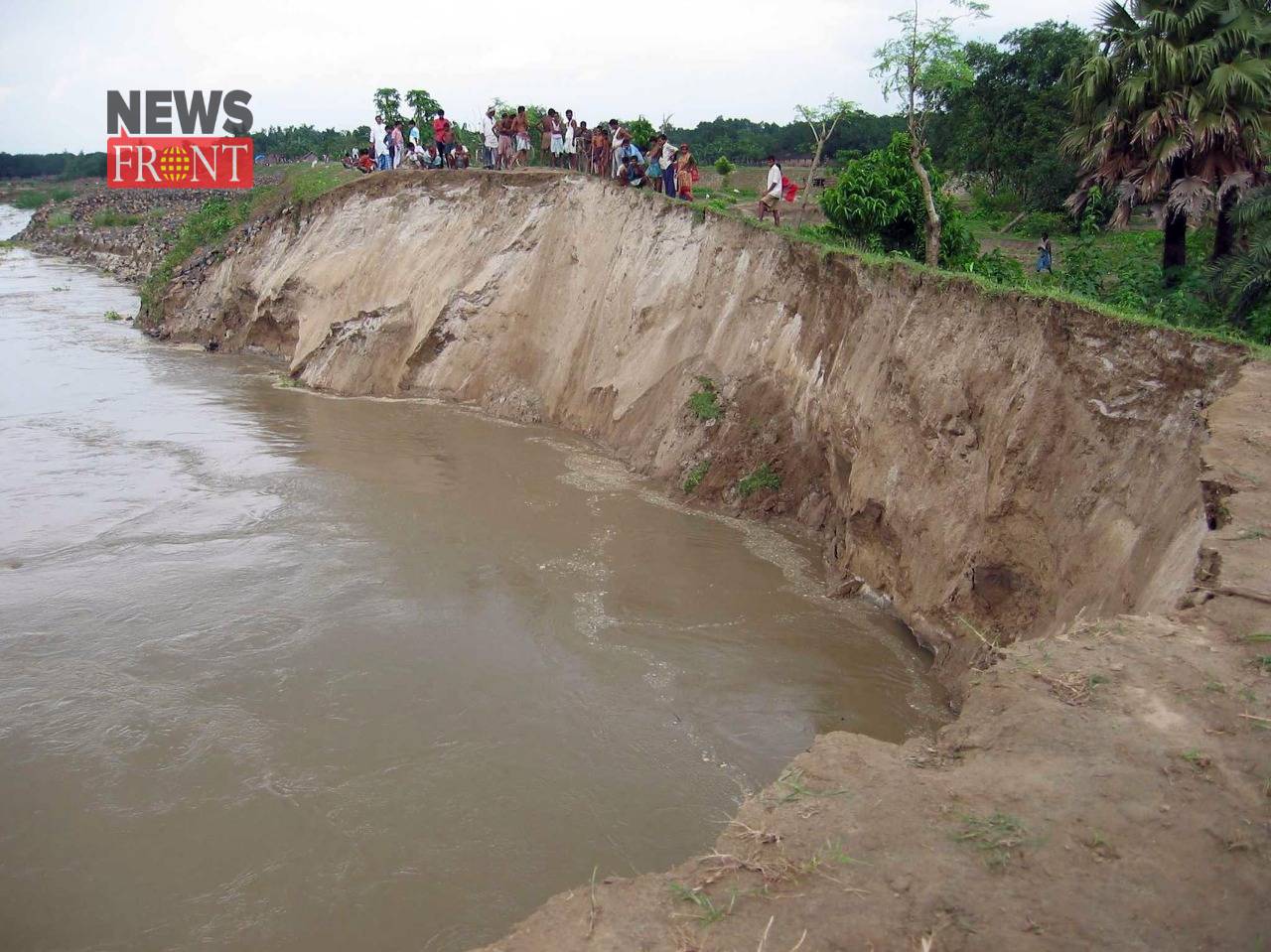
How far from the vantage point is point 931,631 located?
29.4 ft

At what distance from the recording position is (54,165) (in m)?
102

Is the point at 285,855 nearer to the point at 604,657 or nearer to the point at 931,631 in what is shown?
the point at 604,657

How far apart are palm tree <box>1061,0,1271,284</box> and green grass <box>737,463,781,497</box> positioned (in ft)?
19.1

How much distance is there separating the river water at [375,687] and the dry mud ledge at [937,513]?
1355 millimetres

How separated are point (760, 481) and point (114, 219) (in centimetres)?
4918

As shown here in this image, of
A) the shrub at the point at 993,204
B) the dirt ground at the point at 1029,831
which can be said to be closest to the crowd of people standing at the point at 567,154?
the shrub at the point at 993,204

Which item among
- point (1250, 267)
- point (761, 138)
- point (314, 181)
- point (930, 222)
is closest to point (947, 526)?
point (1250, 267)

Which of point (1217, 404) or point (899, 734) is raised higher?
point (1217, 404)

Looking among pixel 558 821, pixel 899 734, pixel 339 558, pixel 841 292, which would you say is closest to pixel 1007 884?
pixel 558 821

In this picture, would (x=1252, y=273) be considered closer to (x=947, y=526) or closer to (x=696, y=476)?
(x=947, y=526)

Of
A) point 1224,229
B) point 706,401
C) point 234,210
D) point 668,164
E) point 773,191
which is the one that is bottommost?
point 706,401

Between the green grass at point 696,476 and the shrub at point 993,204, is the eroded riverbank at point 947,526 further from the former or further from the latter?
the shrub at point 993,204

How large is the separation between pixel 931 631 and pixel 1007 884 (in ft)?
16.5

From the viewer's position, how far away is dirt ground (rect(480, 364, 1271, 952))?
12.9 feet
